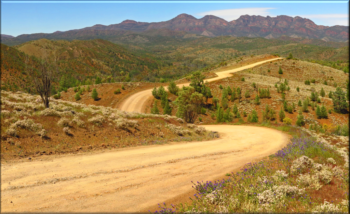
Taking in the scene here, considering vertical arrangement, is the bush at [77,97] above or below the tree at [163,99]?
above

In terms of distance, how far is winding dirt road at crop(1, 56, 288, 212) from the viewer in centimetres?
684

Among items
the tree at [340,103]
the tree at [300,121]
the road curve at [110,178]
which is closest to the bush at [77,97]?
the road curve at [110,178]

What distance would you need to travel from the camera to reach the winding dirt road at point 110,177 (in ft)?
22.4

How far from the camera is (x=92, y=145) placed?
42.6 ft

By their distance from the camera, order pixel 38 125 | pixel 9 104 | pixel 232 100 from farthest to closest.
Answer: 1. pixel 232 100
2. pixel 9 104
3. pixel 38 125

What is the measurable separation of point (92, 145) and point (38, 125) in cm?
374

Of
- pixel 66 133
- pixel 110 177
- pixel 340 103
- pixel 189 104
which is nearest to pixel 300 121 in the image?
pixel 340 103

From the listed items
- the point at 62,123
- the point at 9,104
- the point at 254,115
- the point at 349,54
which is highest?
→ the point at 349,54

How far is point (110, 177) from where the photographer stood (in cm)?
891

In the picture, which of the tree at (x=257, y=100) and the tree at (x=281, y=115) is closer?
the tree at (x=281, y=115)

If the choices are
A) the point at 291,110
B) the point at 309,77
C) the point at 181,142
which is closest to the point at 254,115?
the point at 291,110

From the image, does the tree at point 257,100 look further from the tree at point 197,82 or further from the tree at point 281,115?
the tree at point 197,82

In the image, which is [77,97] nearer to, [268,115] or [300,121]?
[268,115]

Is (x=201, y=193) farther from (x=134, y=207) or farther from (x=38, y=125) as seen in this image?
(x=38, y=125)
